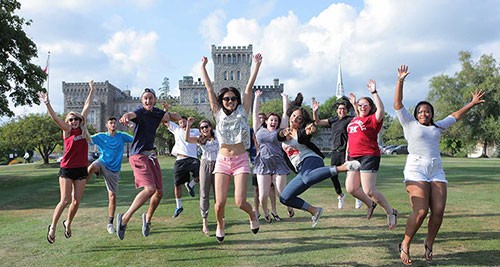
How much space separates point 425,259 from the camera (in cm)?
629

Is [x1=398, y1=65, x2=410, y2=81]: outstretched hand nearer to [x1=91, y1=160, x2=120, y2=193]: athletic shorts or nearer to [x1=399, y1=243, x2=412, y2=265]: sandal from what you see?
[x1=399, y1=243, x2=412, y2=265]: sandal

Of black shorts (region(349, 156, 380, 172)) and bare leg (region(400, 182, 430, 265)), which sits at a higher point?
black shorts (region(349, 156, 380, 172))

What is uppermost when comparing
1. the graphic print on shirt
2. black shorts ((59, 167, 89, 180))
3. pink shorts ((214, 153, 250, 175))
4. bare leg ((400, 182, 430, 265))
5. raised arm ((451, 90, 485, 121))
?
raised arm ((451, 90, 485, 121))

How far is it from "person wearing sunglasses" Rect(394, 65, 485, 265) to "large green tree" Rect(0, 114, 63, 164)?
1773 inches

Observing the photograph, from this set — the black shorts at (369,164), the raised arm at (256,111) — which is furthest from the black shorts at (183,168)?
the black shorts at (369,164)

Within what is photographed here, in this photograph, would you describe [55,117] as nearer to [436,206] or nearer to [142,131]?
[142,131]

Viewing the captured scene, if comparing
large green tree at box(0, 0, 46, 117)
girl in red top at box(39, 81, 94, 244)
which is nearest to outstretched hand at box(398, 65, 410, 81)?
girl in red top at box(39, 81, 94, 244)

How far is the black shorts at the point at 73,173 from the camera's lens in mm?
7664

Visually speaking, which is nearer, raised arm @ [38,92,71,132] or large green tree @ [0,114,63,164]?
raised arm @ [38,92,71,132]

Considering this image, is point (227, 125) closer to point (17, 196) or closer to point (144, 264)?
point (144, 264)

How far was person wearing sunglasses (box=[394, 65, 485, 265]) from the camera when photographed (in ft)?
20.4

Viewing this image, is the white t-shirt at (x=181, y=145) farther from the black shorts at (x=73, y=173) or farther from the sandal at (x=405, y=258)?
the sandal at (x=405, y=258)

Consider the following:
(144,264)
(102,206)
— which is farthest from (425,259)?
(102,206)

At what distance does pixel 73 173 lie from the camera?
25.3 feet
